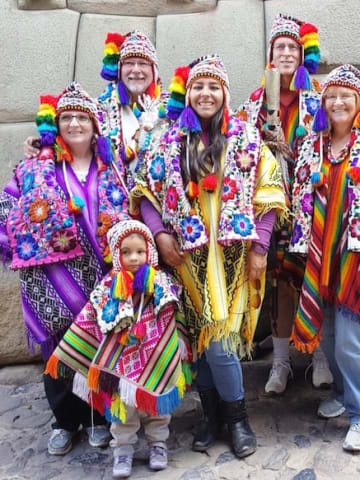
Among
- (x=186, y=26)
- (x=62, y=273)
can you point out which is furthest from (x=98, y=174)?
(x=186, y=26)

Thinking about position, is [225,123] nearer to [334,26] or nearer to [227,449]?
[227,449]

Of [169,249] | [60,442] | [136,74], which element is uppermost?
[136,74]

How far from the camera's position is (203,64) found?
8.57 feet

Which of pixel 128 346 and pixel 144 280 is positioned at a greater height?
pixel 144 280

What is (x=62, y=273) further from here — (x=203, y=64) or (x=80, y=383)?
(x=203, y=64)

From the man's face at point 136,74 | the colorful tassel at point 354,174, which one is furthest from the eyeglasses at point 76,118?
the colorful tassel at point 354,174

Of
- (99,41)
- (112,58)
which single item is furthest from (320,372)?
(99,41)

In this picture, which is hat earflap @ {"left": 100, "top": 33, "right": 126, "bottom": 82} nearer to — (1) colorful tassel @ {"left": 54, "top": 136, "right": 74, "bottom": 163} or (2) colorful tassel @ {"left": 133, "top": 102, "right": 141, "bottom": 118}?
(2) colorful tassel @ {"left": 133, "top": 102, "right": 141, "bottom": 118}

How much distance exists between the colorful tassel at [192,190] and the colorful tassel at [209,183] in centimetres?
3

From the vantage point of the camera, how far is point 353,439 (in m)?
2.59

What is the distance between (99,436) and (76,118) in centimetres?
144

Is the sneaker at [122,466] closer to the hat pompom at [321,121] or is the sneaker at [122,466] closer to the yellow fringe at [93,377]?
the yellow fringe at [93,377]

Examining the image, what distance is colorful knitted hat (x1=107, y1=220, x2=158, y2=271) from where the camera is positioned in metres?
2.51

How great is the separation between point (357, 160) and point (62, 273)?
1.31m
